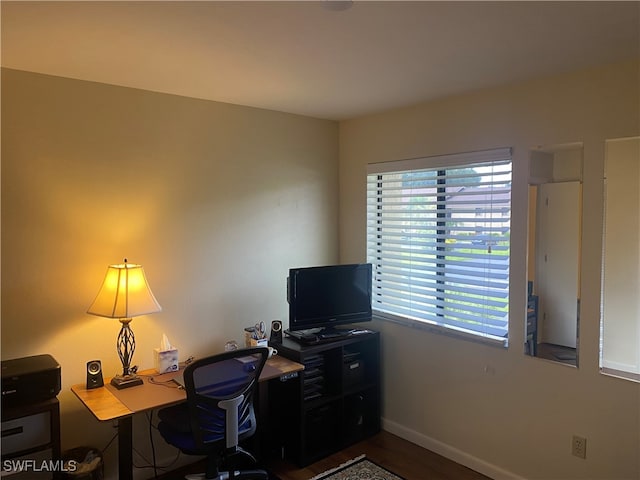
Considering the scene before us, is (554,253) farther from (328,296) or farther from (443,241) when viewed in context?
(328,296)

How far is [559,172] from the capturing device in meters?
2.59

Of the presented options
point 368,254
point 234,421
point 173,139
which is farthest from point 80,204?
point 368,254

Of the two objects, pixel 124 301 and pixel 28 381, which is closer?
pixel 28 381

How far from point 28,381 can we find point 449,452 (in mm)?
2631

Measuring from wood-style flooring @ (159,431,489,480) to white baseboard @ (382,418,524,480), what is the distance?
30mm

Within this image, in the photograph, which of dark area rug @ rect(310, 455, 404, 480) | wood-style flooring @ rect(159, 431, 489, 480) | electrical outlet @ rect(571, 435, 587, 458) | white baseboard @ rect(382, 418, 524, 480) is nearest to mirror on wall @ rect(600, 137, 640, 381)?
electrical outlet @ rect(571, 435, 587, 458)

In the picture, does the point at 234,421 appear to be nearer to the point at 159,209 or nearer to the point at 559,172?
the point at 159,209

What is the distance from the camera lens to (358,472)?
2955mm

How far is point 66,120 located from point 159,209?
72 cm

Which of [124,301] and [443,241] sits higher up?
[443,241]

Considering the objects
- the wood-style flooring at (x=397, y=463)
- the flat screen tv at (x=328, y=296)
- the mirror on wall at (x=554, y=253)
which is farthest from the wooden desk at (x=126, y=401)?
the mirror on wall at (x=554, y=253)

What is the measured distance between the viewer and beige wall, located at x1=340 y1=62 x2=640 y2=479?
2.36m

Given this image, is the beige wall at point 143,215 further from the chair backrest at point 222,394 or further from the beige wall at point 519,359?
the beige wall at point 519,359

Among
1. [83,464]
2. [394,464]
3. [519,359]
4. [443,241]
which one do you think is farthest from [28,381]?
[519,359]
